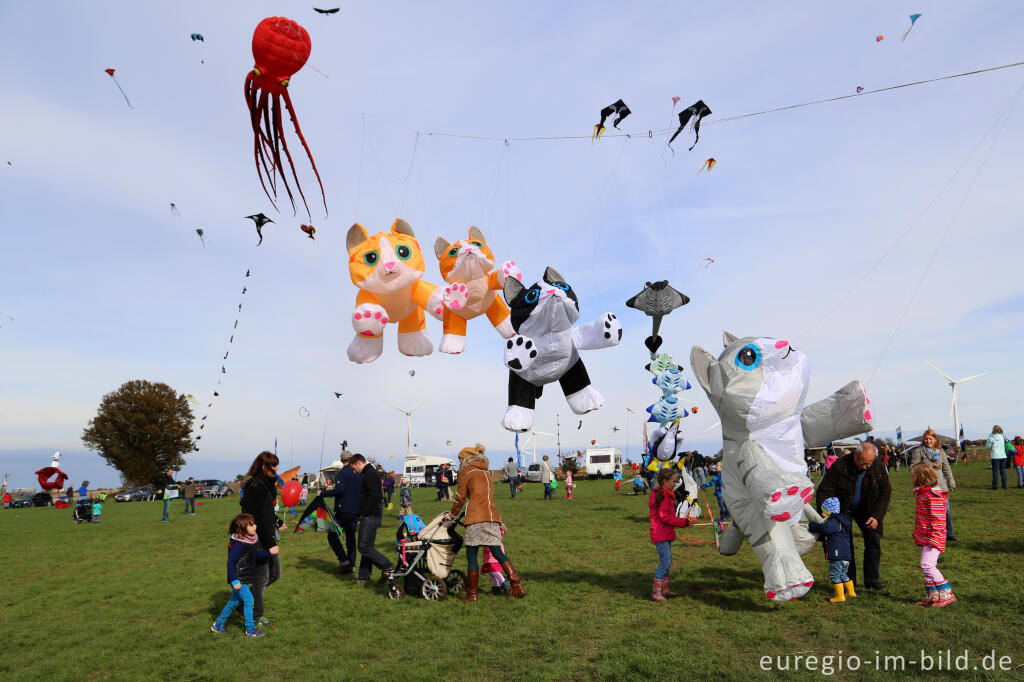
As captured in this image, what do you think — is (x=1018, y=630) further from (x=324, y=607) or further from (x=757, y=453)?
(x=324, y=607)

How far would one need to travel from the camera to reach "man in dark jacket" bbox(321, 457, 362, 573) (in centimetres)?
919

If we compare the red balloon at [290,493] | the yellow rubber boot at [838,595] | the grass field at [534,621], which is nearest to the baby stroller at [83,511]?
the grass field at [534,621]

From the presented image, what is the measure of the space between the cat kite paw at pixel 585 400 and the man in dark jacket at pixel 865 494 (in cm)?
296

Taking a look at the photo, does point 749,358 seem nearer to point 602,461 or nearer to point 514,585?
point 514,585

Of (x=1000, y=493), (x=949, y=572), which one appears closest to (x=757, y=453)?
(x=949, y=572)

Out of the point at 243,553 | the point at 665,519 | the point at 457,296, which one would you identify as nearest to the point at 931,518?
the point at 665,519

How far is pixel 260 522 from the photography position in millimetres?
7059

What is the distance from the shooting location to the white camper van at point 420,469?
4139 cm

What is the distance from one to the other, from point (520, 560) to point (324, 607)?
346cm

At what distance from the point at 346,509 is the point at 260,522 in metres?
2.21

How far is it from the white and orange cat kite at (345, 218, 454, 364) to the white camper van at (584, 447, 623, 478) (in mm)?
29481

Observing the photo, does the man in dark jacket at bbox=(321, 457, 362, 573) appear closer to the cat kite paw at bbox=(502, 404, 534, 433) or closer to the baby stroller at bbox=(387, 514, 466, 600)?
the baby stroller at bbox=(387, 514, 466, 600)

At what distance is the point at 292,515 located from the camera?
1842 centimetres

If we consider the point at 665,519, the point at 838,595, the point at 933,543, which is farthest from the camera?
the point at 665,519
